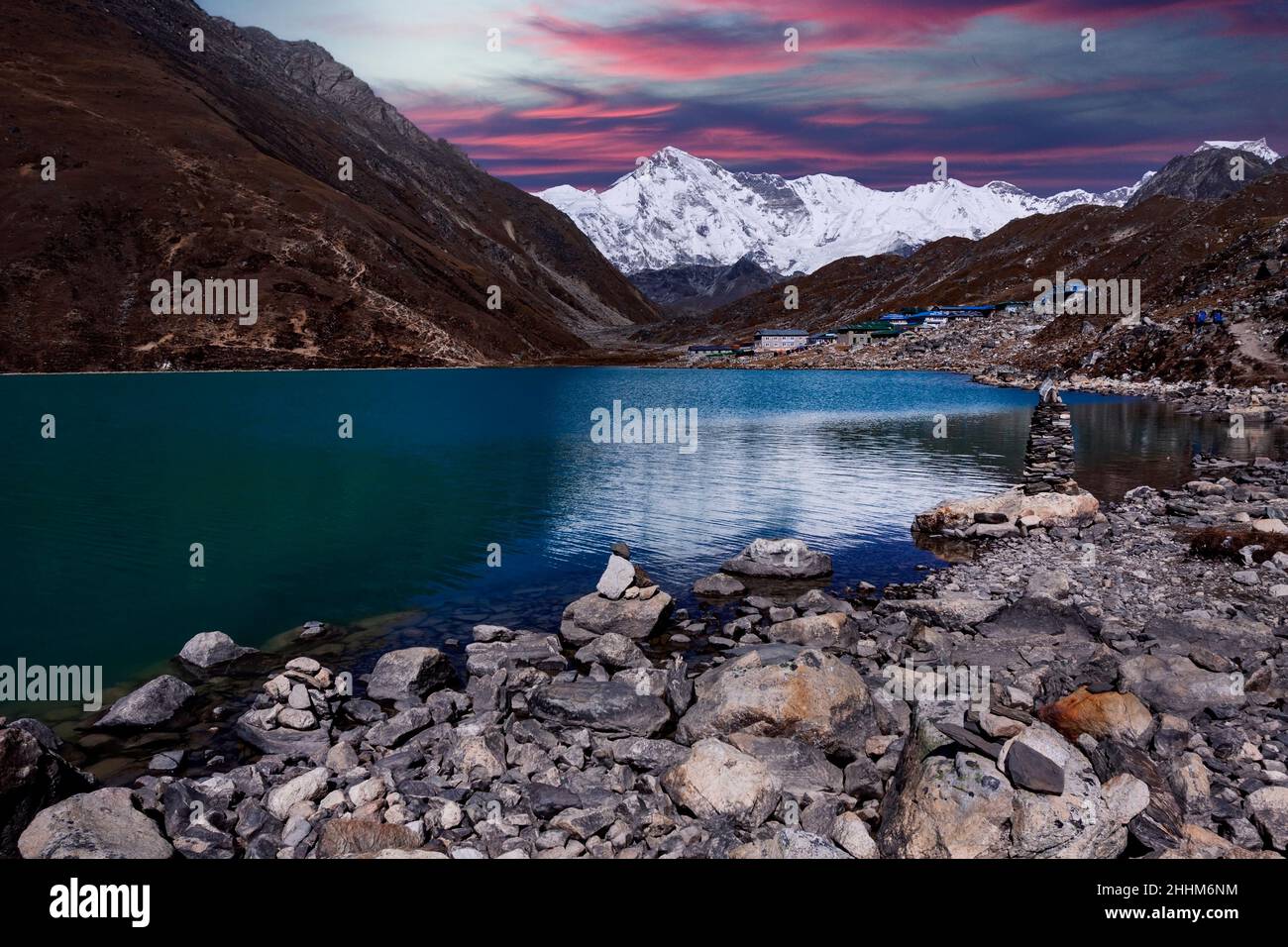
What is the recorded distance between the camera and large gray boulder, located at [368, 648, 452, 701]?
19.9 meters

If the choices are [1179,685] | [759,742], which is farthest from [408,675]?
[1179,685]

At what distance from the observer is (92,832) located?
12570 millimetres

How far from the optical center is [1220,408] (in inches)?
3514

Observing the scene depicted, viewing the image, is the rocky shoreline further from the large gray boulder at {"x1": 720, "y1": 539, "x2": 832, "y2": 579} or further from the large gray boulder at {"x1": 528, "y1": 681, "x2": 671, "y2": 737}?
the large gray boulder at {"x1": 720, "y1": 539, "x2": 832, "y2": 579}

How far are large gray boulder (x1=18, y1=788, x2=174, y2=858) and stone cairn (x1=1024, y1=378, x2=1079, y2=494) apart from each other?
42.6 m

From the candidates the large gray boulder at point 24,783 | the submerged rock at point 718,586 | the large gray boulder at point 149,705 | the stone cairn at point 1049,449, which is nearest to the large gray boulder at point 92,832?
the large gray boulder at point 24,783

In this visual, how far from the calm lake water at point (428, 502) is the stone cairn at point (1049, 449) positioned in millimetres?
3102

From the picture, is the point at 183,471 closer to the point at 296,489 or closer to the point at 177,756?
the point at 296,489

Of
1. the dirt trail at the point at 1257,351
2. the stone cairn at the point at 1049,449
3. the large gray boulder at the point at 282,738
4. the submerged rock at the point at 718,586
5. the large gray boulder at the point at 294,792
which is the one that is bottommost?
the large gray boulder at the point at 282,738

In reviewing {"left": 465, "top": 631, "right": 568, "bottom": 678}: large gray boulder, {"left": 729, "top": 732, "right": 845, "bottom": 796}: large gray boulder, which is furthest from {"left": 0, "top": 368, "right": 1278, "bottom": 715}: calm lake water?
{"left": 729, "top": 732, "right": 845, "bottom": 796}: large gray boulder

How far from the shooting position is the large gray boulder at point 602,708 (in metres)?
17.9

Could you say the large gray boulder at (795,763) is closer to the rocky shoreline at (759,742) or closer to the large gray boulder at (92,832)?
the rocky shoreline at (759,742)
